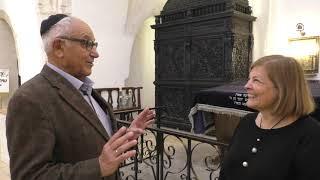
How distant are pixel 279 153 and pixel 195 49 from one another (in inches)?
205

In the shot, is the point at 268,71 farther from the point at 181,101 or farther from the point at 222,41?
the point at 181,101

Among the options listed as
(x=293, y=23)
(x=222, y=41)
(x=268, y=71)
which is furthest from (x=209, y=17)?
(x=268, y=71)

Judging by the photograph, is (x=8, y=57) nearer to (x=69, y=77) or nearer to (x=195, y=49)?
(x=195, y=49)

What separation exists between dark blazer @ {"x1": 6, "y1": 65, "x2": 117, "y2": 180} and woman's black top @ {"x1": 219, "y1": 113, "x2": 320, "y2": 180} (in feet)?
2.20

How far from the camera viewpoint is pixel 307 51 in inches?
193

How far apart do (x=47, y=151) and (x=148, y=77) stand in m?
7.70

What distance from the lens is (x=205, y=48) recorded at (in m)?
6.21

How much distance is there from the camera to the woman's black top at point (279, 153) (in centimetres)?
130

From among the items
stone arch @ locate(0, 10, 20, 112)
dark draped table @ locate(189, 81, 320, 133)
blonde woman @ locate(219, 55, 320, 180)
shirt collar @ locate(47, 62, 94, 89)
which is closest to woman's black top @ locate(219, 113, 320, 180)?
blonde woman @ locate(219, 55, 320, 180)

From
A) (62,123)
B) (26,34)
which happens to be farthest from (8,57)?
(62,123)

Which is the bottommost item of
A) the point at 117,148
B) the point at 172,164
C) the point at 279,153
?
the point at 172,164

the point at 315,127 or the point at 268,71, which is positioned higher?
the point at 268,71

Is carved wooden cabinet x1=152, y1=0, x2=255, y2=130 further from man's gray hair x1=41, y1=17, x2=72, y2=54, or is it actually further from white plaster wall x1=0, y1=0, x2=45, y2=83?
man's gray hair x1=41, y1=17, x2=72, y2=54

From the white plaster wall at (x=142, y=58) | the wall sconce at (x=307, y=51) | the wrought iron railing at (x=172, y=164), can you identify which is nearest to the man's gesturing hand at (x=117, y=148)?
the wrought iron railing at (x=172, y=164)
